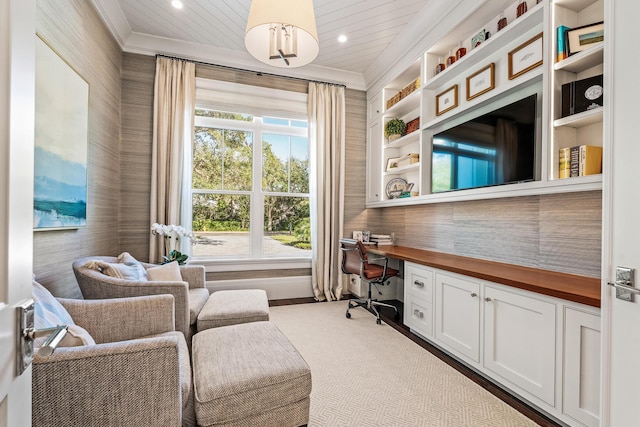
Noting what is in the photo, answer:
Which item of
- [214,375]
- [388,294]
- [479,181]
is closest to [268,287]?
[388,294]

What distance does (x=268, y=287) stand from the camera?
3887 mm

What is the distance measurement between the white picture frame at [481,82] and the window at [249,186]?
85.0 inches

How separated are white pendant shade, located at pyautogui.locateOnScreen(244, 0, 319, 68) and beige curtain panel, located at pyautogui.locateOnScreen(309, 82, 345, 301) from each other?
184 centimetres

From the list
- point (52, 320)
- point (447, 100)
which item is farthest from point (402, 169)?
point (52, 320)

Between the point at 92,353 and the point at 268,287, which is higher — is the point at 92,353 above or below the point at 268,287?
above

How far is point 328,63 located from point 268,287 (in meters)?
3.08

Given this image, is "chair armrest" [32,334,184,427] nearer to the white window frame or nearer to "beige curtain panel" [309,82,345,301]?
the white window frame

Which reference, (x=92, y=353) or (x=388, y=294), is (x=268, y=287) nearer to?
(x=388, y=294)

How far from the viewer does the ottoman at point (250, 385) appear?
1.30m

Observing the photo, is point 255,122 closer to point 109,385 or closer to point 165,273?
point 165,273

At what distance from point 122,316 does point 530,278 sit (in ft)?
8.10

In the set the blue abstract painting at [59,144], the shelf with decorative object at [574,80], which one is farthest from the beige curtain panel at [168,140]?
the shelf with decorative object at [574,80]

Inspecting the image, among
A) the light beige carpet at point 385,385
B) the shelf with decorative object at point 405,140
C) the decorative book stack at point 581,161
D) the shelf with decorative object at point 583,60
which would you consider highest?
the shelf with decorative object at point 583,60

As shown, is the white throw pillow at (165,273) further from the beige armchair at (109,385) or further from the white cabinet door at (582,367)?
the white cabinet door at (582,367)
